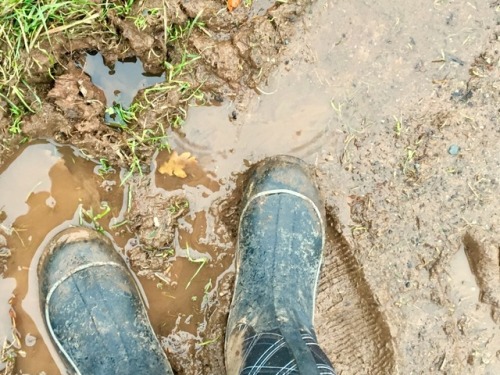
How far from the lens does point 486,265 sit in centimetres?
229

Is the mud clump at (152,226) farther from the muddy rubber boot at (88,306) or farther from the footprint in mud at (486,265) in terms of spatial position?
the footprint in mud at (486,265)

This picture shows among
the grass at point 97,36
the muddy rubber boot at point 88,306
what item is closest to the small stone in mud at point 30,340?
the muddy rubber boot at point 88,306

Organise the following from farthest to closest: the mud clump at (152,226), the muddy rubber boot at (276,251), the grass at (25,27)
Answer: the mud clump at (152,226), the muddy rubber boot at (276,251), the grass at (25,27)

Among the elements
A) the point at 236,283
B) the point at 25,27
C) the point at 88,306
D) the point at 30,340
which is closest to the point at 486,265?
the point at 236,283

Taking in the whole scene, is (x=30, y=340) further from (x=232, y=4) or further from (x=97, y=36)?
(x=232, y=4)

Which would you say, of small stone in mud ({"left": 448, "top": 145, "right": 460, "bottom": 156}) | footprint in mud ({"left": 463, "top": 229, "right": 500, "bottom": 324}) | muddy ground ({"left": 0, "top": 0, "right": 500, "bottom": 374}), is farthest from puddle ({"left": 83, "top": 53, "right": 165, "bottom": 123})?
footprint in mud ({"left": 463, "top": 229, "right": 500, "bottom": 324})

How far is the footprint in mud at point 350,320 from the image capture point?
2285 mm

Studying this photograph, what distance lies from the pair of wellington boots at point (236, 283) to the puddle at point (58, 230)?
0.07m

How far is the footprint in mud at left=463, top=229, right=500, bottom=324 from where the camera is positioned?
2285 millimetres

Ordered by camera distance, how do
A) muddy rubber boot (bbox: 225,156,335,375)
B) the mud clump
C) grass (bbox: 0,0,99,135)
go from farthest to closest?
1. the mud clump
2. muddy rubber boot (bbox: 225,156,335,375)
3. grass (bbox: 0,0,99,135)

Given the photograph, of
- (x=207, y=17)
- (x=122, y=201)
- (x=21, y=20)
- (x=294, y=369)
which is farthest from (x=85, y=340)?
(x=207, y=17)

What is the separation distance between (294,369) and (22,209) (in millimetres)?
1332

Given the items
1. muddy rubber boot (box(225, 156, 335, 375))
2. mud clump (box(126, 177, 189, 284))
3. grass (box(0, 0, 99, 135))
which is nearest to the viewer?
grass (box(0, 0, 99, 135))

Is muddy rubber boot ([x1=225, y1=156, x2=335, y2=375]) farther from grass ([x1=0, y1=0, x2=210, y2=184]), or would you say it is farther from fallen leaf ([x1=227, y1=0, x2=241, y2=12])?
fallen leaf ([x1=227, y1=0, x2=241, y2=12])
